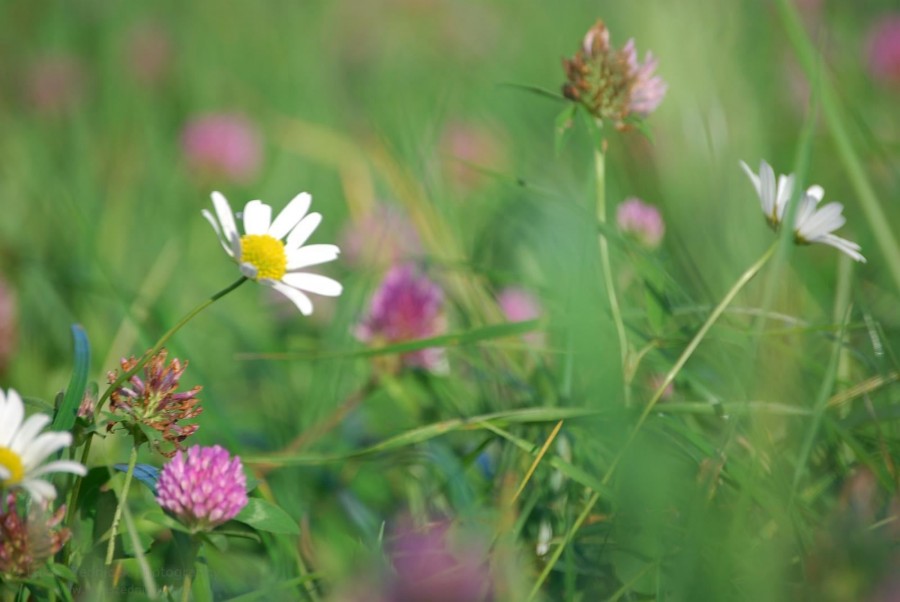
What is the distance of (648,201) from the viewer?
1.06m

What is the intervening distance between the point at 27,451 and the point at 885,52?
163 centimetres

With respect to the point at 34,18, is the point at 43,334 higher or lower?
lower

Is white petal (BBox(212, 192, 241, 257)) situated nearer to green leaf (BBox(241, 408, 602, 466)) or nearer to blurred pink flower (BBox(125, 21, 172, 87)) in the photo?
green leaf (BBox(241, 408, 602, 466))

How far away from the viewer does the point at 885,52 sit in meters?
1.71

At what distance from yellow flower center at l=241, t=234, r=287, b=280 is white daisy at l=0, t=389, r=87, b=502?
Result: 145mm

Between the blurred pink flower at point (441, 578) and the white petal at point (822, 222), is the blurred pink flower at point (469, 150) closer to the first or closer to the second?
the white petal at point (822, 222)

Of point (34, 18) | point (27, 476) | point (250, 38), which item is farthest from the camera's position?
point (250, 38)

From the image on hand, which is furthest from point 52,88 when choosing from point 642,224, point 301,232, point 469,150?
point 301,232

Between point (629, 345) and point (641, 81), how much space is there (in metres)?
0.20

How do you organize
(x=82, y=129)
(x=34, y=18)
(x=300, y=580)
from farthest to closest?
1. (x=34, y=18)
2. (x=82, y=129)
3. (x=300, y=580)

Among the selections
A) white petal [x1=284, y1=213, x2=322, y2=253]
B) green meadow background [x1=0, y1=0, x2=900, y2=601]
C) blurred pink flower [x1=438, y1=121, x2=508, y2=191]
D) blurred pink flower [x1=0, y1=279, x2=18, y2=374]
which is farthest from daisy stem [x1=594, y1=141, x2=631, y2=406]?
blurred pink flower [x1=438, y1=121, x2=508, y2=191]

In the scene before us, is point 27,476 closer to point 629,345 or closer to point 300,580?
point 300,580

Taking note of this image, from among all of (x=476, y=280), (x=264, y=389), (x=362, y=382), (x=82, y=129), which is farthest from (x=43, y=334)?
(x=82, y=129)

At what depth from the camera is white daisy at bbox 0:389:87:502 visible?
47cm
